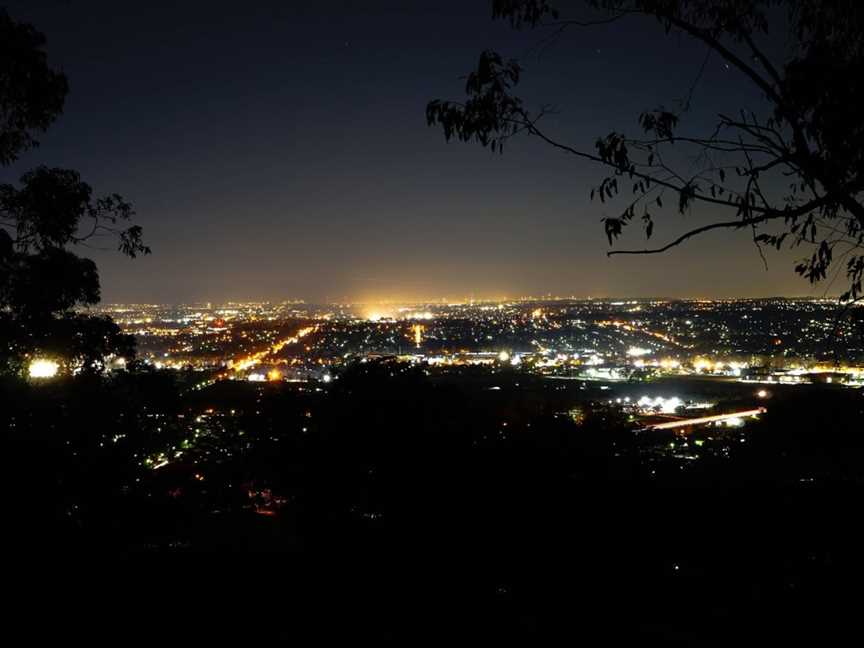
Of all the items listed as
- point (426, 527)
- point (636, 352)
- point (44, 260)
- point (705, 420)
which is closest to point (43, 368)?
point (44, 260)

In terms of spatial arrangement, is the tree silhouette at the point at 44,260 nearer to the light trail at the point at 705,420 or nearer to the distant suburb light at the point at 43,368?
the distant suburb light at the point at 43,368

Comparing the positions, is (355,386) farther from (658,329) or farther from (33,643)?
(658,329)

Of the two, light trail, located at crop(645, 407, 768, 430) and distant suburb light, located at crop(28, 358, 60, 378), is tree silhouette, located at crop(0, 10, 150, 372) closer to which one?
distant suburb light, located at crop(28, 358, 60, 378)

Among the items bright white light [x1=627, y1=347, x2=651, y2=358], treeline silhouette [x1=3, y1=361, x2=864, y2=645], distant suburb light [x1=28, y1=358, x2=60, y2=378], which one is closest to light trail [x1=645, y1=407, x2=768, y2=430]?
treeline silhouette [x1=3, y1=361, x2=864, y2=645]

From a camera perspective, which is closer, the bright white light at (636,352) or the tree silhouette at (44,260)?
the tree silhouette at (44,260)

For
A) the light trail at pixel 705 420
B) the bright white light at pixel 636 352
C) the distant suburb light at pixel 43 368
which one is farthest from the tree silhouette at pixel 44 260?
the bright white light at pixel 636 352

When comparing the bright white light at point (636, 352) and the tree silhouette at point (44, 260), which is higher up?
the tree silhouette at point (44, 260)

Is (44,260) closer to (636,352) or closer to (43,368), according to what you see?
(43,368)

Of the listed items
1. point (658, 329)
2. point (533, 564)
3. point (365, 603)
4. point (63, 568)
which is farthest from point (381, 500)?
point (658, 329)
